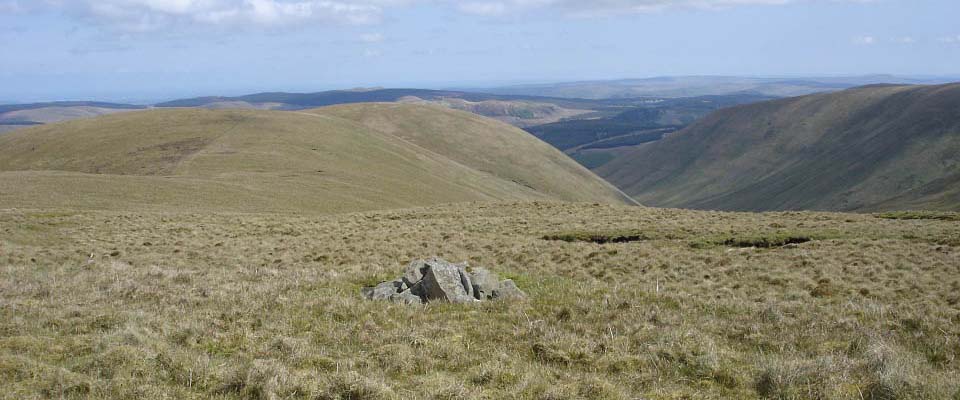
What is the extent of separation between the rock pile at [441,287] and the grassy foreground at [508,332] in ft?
2.13

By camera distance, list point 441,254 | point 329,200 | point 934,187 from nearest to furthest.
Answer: point 441,254 < point 329,200 < point 934,187

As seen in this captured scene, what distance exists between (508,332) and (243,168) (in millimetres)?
57837

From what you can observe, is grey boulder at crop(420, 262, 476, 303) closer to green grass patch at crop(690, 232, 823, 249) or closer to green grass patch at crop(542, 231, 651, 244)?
green grass patch at crop(690, 232, 823, 249)

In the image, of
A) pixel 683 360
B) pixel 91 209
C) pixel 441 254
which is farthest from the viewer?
pixel 91 209

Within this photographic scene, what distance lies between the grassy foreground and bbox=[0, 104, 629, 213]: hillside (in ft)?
82.3

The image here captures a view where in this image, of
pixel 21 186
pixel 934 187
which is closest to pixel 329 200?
pixel 21 186

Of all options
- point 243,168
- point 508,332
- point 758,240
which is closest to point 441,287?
point 508,332

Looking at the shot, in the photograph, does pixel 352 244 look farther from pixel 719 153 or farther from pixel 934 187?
pixel 719 153

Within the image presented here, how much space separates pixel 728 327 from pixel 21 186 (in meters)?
49.9

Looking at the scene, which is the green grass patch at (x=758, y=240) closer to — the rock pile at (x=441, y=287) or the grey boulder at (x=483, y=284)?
the grey boulder at (x=483, y=284)

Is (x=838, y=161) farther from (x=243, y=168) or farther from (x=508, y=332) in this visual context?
(x=508, y=332)

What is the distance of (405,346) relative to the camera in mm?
9039

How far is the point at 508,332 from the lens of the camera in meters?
10.2

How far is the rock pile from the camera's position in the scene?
12773 mm
